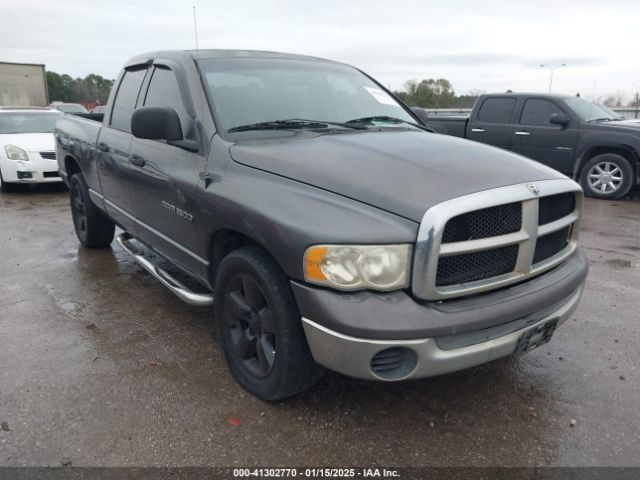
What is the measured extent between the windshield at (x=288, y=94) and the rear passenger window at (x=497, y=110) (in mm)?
6668

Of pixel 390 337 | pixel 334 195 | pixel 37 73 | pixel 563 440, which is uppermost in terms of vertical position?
pixel 37 73

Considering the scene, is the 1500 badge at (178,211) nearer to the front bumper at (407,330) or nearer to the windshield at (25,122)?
the front bumper at (407,330)

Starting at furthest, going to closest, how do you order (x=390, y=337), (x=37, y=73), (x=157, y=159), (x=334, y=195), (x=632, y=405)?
(x=37, y=73) < (x=157, y=159) < (x=632, y=405) < (x=334, y=195) < (x=390, y=337)

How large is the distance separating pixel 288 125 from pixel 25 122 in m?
8.85

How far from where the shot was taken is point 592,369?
3.15 meters

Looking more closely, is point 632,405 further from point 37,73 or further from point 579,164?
point 37,73

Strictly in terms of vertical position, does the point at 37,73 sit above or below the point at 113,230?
above

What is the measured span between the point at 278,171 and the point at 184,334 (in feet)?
5.22

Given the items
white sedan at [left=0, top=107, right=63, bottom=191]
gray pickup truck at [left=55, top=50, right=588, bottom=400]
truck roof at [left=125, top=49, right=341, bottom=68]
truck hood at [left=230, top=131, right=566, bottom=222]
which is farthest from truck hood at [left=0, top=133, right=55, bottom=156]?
truck hood at [left=230, top=131, right=566, bottom=222]

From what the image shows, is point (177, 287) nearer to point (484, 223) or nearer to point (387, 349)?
→ point (387, 349)

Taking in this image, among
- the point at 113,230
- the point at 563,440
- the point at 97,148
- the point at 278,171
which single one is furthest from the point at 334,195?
the point at 113,230

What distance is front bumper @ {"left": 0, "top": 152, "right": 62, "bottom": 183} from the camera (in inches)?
351

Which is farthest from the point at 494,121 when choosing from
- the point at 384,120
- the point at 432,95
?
the point at 432,95

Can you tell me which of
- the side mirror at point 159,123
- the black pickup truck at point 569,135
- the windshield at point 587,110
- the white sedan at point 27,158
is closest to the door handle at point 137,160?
the side mirror at point 159,123
